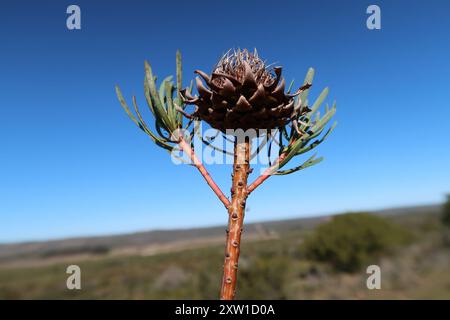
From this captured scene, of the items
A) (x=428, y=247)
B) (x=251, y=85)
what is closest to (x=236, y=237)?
(x=251, y=85)

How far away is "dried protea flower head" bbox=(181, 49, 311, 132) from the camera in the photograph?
4.58 ft

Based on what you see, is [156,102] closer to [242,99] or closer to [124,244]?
[242,99]

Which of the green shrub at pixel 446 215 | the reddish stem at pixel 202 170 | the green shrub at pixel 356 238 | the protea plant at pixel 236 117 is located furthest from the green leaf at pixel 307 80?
the green shrub at pixel 446 215

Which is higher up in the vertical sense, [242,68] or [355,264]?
[242,68]

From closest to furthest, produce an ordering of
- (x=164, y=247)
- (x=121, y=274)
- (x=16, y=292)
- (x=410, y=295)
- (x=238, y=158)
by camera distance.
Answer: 1. (x=238, y=158)
2. (x=410, y=295)
3. (x=16, y=292)
4. (x=121, y=274)
5. (x=164, y=247)

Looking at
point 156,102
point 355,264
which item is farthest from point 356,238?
point 156,102

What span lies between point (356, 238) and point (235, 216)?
93.7 ft

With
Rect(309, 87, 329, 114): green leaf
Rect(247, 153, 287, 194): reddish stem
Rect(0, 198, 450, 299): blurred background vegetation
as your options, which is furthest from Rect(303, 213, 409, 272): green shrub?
Rect(247, 153, 287, 194): reddish stem

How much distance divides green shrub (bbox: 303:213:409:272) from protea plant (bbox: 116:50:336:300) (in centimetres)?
2797

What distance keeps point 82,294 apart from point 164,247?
34491 mm

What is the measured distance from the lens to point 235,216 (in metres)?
1.37

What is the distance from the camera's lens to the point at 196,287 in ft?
61.6

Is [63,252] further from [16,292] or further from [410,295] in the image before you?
[410,295]

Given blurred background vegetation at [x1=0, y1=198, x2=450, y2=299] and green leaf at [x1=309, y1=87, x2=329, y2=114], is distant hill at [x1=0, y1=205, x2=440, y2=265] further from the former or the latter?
green leaf at [x1=309, y1=87, x2=329, y2=114]
